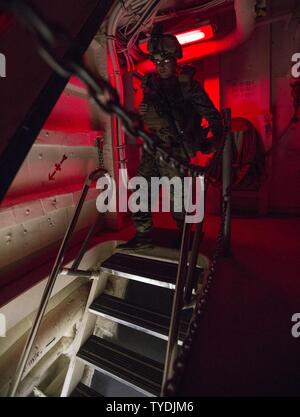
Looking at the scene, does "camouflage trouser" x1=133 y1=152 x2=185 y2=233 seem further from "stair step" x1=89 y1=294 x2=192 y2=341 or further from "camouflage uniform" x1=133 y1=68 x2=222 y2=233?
"stair step" x1=89 y1=294 x2=192 y2=341

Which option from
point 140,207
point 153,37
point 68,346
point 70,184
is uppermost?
point 153,37

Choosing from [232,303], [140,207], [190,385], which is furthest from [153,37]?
[190,385]

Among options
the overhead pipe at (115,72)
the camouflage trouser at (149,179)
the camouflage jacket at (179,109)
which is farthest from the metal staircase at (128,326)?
the overhead pipe at (115,72)

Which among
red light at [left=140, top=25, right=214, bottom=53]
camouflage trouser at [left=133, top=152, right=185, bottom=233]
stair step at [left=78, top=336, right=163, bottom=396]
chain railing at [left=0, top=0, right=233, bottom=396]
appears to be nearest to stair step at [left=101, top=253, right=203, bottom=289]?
camouflage trouser at [left=133, top=152, right=185, bottom=233]

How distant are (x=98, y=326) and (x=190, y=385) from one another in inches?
50.1

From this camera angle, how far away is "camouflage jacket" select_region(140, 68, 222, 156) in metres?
2.41

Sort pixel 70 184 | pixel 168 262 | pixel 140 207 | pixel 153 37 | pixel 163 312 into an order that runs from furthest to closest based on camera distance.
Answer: pixel 70 184 → pixel 140 207 → pixel 168 262 → pixel 153 37 → pixel 163 312

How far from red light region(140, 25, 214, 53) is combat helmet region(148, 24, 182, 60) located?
4.81 ft

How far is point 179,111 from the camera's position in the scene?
2.44 m

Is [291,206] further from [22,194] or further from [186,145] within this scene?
[22,194]

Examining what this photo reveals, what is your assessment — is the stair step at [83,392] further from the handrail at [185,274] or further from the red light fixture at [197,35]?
the red light fixture at [197,35]

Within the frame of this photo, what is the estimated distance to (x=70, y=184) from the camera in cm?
302

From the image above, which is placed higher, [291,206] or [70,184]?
[70,184]

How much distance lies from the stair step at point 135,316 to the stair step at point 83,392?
67 cm
